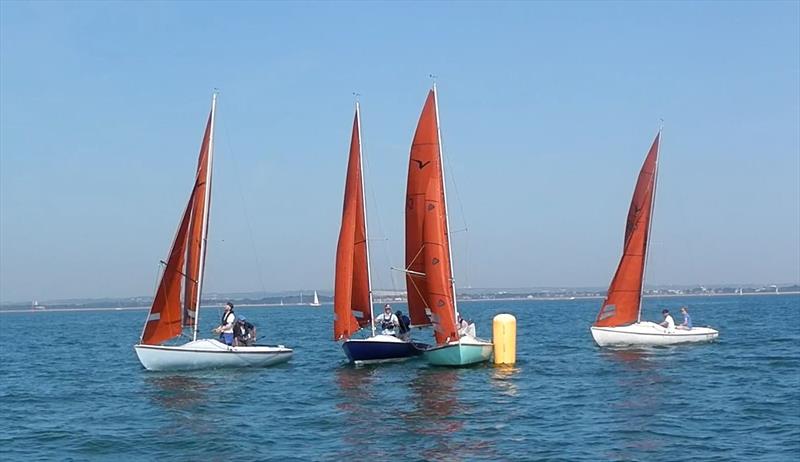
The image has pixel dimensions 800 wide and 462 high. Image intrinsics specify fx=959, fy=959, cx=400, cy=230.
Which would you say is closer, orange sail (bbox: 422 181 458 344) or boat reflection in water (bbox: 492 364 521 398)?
boat reflection in water (bbox: 492 364 521 398)

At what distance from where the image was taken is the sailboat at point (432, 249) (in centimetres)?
Answer: 3591

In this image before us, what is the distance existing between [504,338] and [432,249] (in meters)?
4.35

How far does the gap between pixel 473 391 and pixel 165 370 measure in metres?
13.2

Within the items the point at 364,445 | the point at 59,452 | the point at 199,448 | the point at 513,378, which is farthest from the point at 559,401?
the point at 59,452

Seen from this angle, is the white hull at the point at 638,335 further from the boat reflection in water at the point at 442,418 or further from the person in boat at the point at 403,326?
the boat reflection in water at the point at 442,418

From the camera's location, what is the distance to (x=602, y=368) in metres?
35.8

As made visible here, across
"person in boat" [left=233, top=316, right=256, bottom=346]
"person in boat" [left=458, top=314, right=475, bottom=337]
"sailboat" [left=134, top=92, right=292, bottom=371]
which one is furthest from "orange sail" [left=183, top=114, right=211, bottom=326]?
"person in boat" [left=458, top=314, right=475, bottom=337]

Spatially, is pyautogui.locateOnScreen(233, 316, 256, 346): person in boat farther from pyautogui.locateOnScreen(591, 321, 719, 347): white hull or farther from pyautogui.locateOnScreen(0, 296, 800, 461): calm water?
pyautogui.locateOnScreen(591, 321, 719, 347): white hull

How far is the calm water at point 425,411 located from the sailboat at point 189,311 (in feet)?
2.43

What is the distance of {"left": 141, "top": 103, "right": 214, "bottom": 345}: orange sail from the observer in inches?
1455

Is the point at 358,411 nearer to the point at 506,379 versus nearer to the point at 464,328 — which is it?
the point at 506,379

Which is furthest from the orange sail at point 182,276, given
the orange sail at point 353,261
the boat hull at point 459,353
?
the boat hull at point 459,353

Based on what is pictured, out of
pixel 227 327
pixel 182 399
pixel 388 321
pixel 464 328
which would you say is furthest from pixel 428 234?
pixel 182 399

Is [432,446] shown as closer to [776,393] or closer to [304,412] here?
[304,412]
